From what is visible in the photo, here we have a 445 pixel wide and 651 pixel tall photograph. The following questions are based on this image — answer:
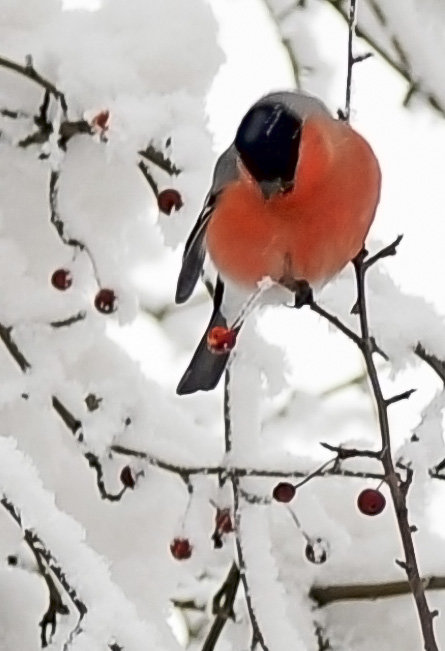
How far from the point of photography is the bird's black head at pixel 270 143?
707 mm

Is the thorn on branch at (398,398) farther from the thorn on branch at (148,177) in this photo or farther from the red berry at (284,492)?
the thorn on branch at (148,177)

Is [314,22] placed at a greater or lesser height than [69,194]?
greater

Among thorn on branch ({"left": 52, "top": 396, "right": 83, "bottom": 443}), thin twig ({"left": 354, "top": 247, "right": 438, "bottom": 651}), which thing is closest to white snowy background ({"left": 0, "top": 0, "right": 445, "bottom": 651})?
thorn on branch ({"left": 52, "top": 396, "right": 83, "bottom": 443})

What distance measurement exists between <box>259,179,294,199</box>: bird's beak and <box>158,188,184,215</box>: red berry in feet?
0.27

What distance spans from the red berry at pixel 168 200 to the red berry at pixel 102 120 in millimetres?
71

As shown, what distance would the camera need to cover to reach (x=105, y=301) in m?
0.85

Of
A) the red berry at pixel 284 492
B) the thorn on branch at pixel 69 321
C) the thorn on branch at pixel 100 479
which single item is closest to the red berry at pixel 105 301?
the thorn on branch at pixel 69 321

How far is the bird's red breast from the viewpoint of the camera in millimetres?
796

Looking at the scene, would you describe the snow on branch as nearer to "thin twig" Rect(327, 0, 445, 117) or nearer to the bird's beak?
the bird's beak

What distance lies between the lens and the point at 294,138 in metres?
0.74

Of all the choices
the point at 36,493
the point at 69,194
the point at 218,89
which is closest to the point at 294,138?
the point at 69,194

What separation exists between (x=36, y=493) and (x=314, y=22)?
0.71 metres

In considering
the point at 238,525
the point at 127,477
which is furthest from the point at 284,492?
the point at 127,477

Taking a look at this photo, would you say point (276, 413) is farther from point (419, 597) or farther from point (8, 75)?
point (419, 597)
